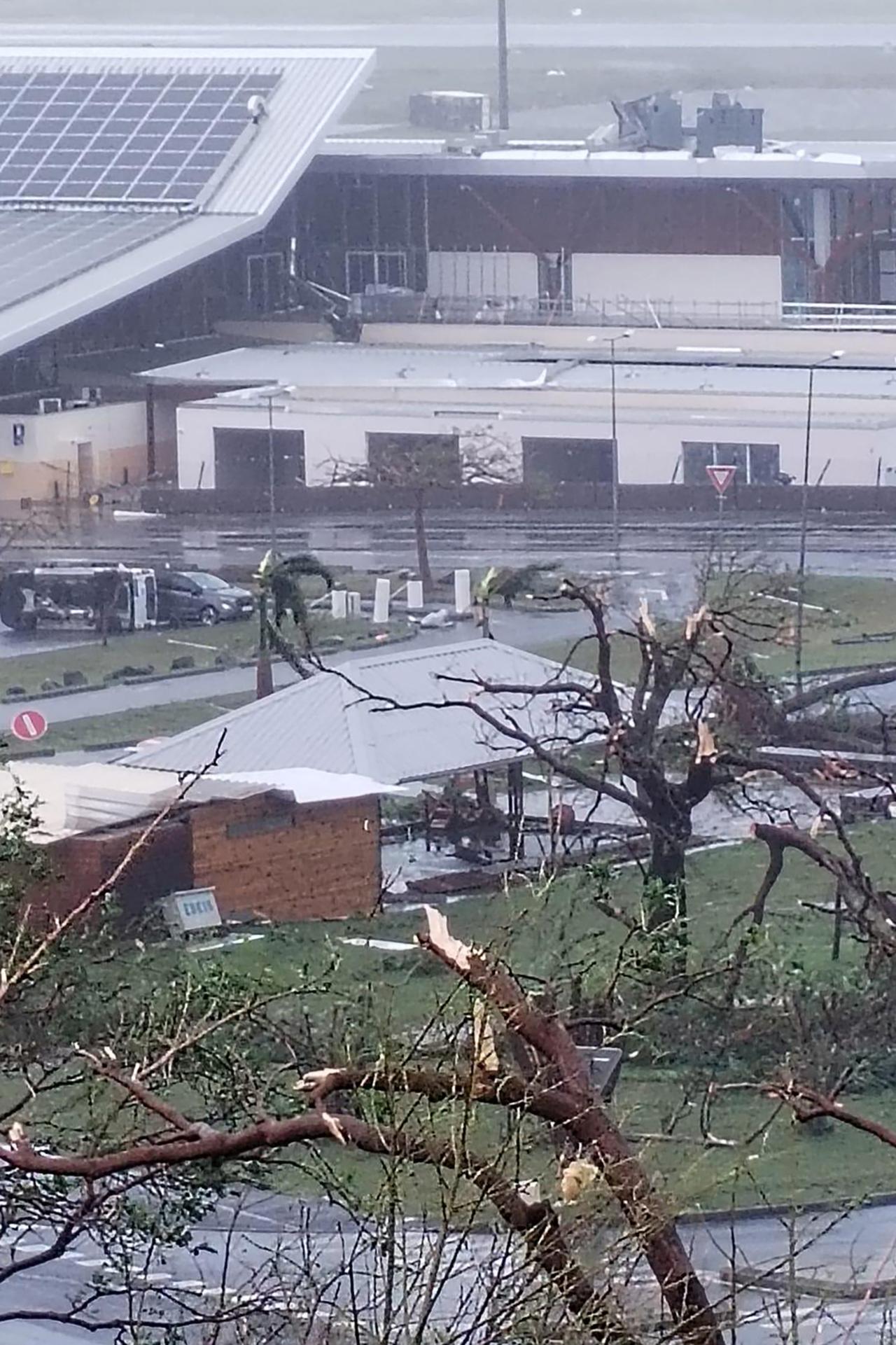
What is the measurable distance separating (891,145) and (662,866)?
46096 mm

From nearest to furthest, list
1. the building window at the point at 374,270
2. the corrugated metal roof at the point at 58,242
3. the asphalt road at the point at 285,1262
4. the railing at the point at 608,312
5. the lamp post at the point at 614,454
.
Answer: the asphalt road at the point at 285,1262 → the lamp post at the point at 614,454 → the corrugated metal roof at the point at 58,242 → the railing at the point at 608,312 → the building window at the point at 374,270

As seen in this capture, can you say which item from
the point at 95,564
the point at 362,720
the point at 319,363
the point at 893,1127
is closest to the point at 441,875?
the point at 362,720

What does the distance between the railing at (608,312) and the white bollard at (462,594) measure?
17792 millimetres

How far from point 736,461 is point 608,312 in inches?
505

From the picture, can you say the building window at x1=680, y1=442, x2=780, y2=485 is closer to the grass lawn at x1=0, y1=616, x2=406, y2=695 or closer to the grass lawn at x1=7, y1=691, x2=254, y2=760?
the grass lawn at x1=0, y1=616, x2=406, y2=695

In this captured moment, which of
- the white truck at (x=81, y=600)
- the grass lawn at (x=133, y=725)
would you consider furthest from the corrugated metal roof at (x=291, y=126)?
the grass lawn at (x=133, y=725)

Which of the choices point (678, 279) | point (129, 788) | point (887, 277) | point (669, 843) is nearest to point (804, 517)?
point (129, 788)

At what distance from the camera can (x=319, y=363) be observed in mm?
42688

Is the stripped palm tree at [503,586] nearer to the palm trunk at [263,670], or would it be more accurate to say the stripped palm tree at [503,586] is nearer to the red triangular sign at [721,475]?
the palm trunk at [263,670]

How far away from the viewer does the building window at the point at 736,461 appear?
35.7 m

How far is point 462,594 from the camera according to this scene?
28.5 metres

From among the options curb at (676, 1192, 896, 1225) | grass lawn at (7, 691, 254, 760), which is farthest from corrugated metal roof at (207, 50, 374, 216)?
curb at (676, 1192, 896, 1225)

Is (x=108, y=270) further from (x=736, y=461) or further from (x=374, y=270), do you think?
(x=736, y=461)

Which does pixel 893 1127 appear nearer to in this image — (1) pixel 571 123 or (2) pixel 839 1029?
(2) pixel 839 1029
